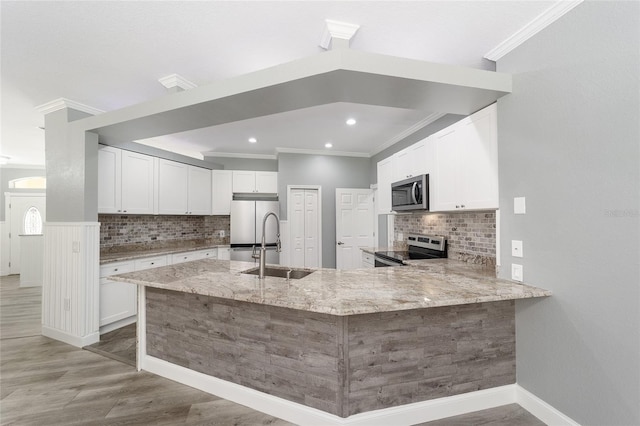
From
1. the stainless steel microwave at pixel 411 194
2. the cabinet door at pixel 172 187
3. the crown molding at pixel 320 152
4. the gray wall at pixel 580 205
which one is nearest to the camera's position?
the gray wall at pixel 580 205

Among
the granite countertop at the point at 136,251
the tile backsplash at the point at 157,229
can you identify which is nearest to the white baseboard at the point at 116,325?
the granite countertop at the point at 136,251

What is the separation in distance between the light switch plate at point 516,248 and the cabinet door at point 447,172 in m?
0.56

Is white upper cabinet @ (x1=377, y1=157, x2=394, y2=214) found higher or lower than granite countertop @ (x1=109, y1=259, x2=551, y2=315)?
higher

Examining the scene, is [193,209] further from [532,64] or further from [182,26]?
[532,64]

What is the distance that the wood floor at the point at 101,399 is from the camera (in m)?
1.79

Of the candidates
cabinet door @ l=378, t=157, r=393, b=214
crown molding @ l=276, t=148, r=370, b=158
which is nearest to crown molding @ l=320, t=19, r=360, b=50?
cabinet door @ l=378, t=157, r=393, b=214

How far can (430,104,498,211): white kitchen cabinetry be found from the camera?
2.12 meters

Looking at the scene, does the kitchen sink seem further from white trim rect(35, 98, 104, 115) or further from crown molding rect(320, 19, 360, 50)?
white trim rect(35, 98, 104, 115)

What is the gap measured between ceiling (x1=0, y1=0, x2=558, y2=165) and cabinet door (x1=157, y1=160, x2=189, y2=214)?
1.46m

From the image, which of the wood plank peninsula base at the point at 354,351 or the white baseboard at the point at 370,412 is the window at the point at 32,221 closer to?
the wood plank peninsula base at the point at 354,351

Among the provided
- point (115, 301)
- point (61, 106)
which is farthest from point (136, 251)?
point (61, 106)

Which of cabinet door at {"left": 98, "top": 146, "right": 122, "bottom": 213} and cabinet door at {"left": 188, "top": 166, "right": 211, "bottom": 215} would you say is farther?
cabinet door at {"left": 188, "top": 166, "right": 211, "bottom": 215}

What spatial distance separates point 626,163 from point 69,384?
4.12 meters

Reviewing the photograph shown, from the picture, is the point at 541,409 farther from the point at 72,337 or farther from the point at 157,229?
the point at 157,229
